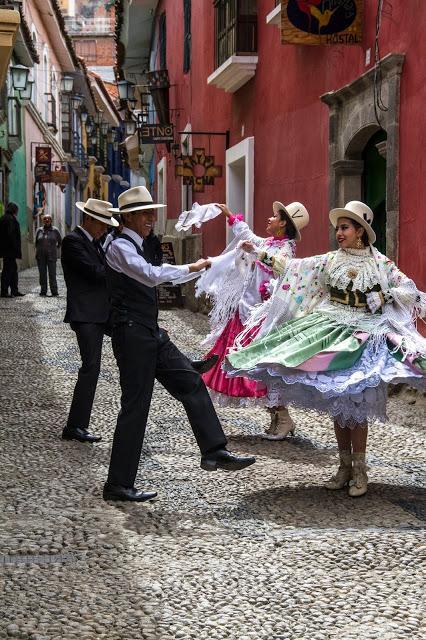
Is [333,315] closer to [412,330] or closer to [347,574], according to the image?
[412,330]

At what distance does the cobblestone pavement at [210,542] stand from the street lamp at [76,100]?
38.3 metres

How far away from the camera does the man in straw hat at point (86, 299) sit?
25.2 ft

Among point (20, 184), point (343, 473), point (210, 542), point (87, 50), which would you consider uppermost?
point (87, 50)

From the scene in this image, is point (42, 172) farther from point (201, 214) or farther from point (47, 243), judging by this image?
point (201, 214)

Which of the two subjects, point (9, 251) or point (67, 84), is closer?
point (9, 251)

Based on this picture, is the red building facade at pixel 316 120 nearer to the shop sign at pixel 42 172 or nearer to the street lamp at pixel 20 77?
the street lamp at pixel 20 77

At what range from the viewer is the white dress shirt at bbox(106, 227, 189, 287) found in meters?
5.85

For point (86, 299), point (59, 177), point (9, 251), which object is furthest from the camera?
point (59, 177)

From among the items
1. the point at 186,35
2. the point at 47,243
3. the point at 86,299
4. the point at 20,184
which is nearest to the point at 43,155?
the point at 20,184

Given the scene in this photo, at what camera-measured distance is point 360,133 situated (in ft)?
34.9

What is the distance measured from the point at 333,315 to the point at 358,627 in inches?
96.8

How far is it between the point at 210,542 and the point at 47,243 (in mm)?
16017

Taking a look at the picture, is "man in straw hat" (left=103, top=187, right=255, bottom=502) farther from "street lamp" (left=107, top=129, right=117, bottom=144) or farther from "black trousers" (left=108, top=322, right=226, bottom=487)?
"street lamp" (left=107, top=129, right=117, bottom=144)

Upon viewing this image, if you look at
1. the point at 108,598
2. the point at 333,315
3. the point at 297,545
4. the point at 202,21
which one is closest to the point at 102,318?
the point at 333,315
